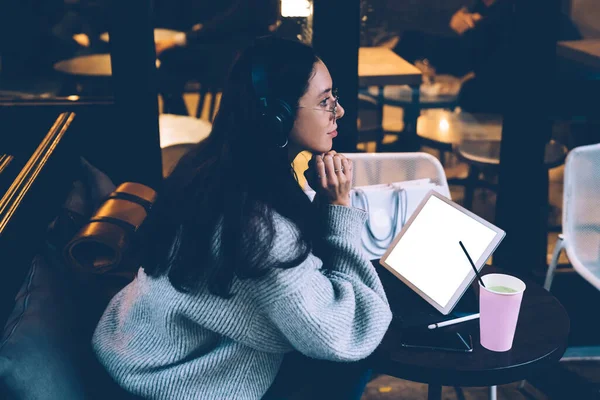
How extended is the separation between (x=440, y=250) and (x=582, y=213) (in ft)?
3.36

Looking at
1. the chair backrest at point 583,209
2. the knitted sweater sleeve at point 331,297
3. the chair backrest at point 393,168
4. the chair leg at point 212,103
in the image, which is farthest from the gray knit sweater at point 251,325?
the chair leg at point 212,103

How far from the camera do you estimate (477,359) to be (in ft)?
5.72

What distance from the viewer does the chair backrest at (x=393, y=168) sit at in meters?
2.62

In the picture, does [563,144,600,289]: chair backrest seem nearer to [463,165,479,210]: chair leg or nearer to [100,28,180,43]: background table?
[463,165,479,210]: chair leg

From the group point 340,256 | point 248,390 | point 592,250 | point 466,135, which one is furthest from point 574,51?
point 248,390

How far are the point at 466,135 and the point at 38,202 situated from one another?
1880mm

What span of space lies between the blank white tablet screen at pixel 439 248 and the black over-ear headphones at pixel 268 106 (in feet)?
1.96

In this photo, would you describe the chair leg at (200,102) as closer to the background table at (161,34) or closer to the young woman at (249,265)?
the background table at (161,34)

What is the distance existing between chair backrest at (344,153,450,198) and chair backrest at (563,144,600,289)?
1.63 ft

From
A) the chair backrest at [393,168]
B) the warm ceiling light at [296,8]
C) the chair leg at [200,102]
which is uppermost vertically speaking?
the warm ceiling light at [296,8]

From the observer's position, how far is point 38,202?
214cm

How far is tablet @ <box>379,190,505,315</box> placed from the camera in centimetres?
196

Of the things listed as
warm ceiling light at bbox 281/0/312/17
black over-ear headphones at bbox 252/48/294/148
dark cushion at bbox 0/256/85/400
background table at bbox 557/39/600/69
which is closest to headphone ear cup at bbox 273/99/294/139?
black over-ear headphones at bbox 252/48/294/148

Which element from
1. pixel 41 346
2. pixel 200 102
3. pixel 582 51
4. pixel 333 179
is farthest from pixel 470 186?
pixel 41 346
